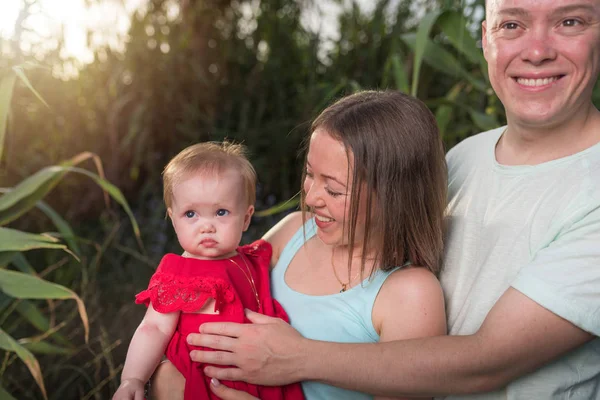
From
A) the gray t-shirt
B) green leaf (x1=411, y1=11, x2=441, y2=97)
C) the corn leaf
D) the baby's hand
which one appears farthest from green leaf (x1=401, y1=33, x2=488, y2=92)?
the baby's hand

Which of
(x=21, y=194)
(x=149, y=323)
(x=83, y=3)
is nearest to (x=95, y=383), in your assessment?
(x=21, y=194)

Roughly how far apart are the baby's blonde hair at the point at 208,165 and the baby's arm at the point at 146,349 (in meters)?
0.28

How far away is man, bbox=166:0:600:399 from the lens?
135cm

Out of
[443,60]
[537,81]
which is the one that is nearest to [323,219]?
[537,81]

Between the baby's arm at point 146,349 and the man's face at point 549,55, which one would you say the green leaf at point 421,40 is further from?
the baby's arm at point 146,349

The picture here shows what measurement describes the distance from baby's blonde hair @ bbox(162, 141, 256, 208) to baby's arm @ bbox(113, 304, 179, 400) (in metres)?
0.28

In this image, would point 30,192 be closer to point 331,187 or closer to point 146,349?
point 146,349

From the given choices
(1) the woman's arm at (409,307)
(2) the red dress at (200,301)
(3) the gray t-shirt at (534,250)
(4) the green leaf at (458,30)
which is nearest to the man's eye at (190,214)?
(2) the red dress at (200,301)

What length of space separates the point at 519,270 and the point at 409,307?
24 cm

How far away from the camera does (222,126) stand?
157 inches

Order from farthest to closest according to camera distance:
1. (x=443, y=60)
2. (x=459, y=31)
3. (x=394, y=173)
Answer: (x=443, y=60)
(x=459, y=31)
(x=394, y=173)

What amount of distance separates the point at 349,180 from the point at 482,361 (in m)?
0.45

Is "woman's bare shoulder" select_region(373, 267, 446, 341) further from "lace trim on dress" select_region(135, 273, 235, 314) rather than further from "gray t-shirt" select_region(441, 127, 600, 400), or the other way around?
"lace trim on dress" select_region(135, 273, 235, 314)

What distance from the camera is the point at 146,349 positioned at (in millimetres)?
1626
